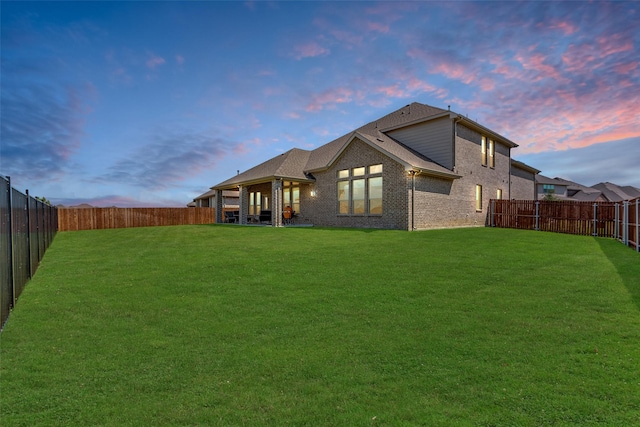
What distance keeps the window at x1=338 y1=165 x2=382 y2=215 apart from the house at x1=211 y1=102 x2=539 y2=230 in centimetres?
6

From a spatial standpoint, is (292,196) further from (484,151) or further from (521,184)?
(521,184)

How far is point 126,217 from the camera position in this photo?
84.2 ft

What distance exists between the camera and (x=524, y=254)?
9516 mm

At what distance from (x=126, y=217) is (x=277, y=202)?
44.5ft

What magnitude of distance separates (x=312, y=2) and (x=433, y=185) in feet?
37.4

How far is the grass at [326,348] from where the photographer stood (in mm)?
2521

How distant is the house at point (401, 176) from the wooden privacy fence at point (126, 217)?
666cm

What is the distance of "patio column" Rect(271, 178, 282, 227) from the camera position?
2152cm

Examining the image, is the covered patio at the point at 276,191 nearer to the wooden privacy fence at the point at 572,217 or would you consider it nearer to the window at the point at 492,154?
the window at the point at 492,154

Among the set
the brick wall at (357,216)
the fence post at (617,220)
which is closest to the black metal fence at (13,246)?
the brick wall at (357,216)

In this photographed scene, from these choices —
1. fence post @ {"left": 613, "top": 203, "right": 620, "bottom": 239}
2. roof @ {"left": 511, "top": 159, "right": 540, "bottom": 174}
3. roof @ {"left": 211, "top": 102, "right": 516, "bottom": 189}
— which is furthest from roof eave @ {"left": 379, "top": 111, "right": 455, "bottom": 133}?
roof @ {"left": 511, "top": 159, "right": 540, "bottom": 174}

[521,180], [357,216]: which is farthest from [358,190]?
[521,180]

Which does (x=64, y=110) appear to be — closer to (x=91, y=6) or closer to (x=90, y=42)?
(x=90, y=42)

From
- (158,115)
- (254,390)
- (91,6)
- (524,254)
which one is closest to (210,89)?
(158,115)
